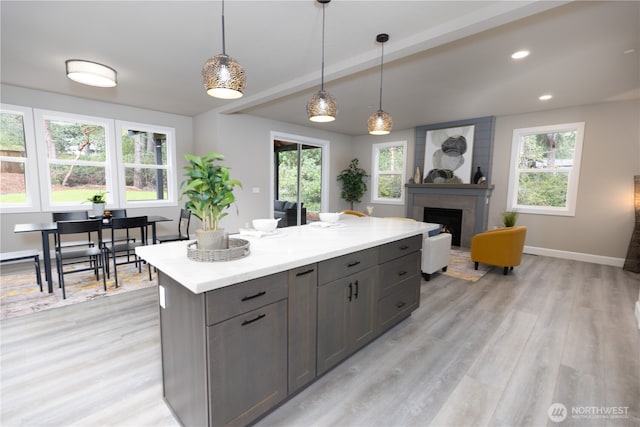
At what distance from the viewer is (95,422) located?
1.53m

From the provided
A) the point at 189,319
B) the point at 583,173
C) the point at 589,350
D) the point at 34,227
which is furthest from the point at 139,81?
the point at 583,173

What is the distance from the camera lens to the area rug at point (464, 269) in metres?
4.04

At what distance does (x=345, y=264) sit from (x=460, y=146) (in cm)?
516

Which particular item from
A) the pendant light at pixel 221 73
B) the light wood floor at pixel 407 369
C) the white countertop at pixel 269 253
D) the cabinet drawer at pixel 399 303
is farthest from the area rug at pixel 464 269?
the pendant light at pixel 221 73

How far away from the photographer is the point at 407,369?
204 cm

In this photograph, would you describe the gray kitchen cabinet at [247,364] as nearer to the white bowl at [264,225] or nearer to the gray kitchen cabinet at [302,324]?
the gray kitchen cabinet at [302,324]

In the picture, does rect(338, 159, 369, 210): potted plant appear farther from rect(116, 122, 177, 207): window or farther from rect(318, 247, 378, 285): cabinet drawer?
rect(318, 247, 378, 285): cabinet drawer

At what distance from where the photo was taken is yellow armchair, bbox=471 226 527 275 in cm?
395

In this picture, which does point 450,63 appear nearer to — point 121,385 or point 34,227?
point 121,385

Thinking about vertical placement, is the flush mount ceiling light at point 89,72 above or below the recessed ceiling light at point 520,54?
below

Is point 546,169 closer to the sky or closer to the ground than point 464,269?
closer to the sky

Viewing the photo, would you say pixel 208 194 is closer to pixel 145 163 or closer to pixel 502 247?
pixel 502 247

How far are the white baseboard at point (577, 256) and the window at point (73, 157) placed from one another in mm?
7851

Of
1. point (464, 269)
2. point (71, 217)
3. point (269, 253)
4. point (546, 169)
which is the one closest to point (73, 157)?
point (71, 217)
